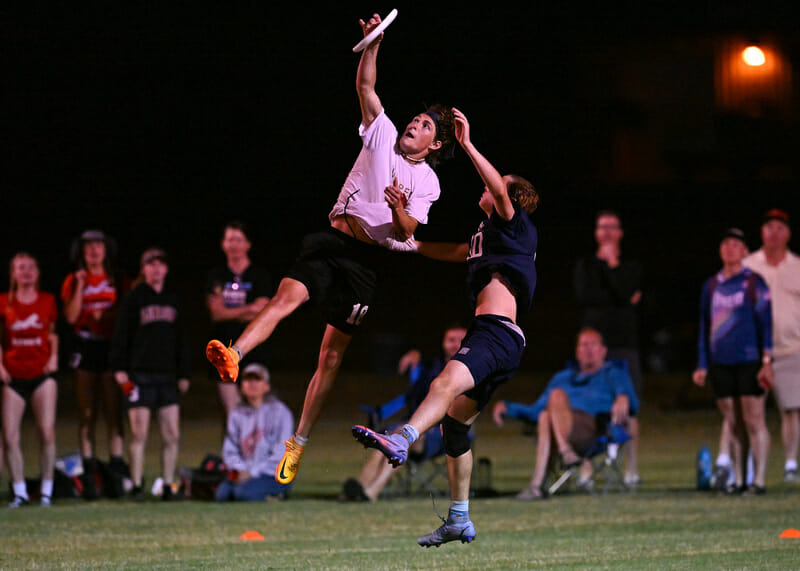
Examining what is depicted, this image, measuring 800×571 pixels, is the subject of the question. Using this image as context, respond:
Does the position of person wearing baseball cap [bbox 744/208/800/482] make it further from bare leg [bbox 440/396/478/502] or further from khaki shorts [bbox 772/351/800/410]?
bare leg [bbox 440/396/478/502]

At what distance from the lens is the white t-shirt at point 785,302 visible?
37.1 ft

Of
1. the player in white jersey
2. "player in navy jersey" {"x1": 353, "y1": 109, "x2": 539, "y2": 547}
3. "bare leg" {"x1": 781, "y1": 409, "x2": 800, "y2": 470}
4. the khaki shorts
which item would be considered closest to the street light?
the khaki shorts

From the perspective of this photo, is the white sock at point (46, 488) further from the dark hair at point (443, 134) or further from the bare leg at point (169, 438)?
the dark hair at point (443, 134)

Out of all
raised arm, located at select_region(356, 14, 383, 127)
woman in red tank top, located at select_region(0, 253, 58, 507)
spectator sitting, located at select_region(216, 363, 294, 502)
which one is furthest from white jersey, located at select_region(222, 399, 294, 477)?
raised arm, located at select_region(356, 14, 383, 127)

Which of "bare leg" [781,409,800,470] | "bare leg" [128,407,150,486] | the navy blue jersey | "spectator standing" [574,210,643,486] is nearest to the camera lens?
the navy blue jersey

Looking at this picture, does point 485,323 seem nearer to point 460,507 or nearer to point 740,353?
point 460,507

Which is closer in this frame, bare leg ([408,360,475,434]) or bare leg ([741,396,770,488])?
bare leg ([408,360,475,434])

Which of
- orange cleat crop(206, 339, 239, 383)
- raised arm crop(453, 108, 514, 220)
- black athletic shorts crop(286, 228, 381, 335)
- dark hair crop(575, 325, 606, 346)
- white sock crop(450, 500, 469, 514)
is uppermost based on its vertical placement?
raised arm crop(453, 108, 514, 220)

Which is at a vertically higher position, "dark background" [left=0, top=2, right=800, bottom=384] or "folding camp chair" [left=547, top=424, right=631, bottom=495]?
"dark background" [left=0, top=2, right=800, bottom=384]

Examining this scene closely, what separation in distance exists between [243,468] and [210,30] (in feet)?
45.1

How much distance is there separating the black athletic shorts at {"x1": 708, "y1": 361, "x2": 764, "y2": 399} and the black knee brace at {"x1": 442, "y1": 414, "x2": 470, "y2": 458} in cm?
481

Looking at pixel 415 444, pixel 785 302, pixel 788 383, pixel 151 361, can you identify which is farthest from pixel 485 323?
pixel 785 302

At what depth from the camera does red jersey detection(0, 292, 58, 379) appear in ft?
32.6

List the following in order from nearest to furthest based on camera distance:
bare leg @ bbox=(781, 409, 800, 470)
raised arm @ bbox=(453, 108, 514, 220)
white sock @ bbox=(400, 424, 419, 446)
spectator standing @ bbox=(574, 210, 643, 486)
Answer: white sock @ bbox=(400, 424, 419, 446)
raised arm @ bbox=(453, 108, 514, 220)
spectator standing @ bbox=(574, 210, 643, 486)
bare leg @ bbox=(781, 409, 800, 470)
